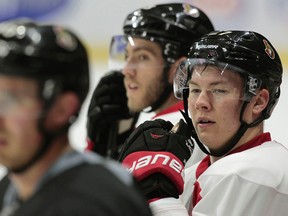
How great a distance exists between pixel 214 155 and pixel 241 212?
0.24 metres

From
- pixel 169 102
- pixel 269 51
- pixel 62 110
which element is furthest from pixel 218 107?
pixel 62 110

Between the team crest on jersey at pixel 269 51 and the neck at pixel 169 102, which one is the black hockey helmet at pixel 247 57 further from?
the neck at pixel 169 102

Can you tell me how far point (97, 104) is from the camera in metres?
2.80

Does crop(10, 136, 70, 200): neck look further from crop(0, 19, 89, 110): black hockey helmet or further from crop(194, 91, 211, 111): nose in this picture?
crop(194, 91, 211, 111): nose

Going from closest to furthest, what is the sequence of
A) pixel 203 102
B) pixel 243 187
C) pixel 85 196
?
pixel 85 196 < pixel 243 187 < pixel 203 102

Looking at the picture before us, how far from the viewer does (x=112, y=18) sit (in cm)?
348

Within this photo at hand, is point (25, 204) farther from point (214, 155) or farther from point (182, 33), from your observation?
point (182, 33)

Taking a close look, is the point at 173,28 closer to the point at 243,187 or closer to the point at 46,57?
the point at 243,187

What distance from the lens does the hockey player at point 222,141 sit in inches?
75.9

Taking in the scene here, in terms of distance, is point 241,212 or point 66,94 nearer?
point 66,94

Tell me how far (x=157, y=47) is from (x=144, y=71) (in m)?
0.08

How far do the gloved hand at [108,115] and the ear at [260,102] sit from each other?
76cm

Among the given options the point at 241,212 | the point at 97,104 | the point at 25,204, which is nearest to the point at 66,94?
the point at 25,204

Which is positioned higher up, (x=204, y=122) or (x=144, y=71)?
(x=204, y=122)
